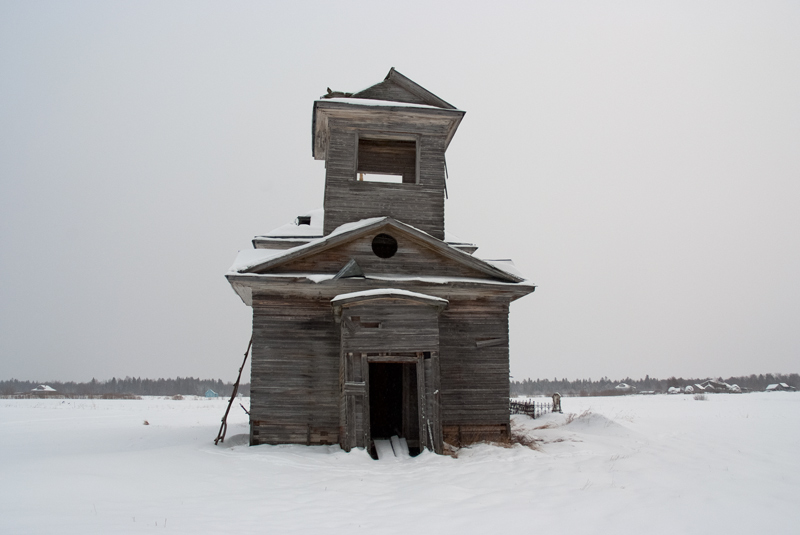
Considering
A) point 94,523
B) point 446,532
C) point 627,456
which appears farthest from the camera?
point 627,456

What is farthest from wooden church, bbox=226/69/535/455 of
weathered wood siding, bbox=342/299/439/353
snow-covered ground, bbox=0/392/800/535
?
snow-covered ground, bbox=0/392/800/535

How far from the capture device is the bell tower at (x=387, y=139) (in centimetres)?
1527

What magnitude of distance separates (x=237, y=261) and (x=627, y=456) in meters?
10.0

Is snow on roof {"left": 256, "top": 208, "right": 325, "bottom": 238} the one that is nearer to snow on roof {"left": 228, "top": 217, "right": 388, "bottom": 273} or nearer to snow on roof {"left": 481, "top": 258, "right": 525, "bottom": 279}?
snow on roof {"left": 228, "top": 217, "right": 388, "bottom": 273}

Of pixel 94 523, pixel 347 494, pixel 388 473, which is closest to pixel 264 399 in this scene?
pixel 388 473

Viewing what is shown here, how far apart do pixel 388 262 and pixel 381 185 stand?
2.52m

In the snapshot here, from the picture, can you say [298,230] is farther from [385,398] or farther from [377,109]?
[385,398]

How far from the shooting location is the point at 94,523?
584 cm

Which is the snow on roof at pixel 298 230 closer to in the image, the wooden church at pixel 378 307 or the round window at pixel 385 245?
the wooden church at pixel 378 307

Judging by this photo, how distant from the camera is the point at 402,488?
8.64 meters

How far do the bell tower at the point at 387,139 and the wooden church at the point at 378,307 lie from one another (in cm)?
3

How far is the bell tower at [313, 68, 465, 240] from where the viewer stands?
50.1ft

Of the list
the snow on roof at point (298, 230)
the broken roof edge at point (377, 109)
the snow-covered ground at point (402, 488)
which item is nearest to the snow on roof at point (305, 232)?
the snow on roof at point (298, 230)

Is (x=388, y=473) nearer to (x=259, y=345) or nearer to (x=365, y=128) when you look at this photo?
(x=259, y=345)
